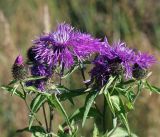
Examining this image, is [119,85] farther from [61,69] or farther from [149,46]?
[149,46]

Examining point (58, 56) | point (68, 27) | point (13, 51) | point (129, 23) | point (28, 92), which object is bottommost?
point (28, 92)

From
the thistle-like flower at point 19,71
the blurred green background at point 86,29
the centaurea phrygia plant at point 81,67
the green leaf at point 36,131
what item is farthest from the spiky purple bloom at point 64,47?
the blurred green background at point 86,29

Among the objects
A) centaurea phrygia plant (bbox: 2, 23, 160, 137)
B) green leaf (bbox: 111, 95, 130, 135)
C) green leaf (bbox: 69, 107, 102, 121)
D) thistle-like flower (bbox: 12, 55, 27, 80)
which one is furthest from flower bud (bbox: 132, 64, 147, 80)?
thistle-like flower (bbox: 12, 55, 27, 80)

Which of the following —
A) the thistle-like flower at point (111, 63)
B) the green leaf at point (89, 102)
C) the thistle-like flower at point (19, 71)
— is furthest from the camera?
the thistle-like flower at point (19, 71)

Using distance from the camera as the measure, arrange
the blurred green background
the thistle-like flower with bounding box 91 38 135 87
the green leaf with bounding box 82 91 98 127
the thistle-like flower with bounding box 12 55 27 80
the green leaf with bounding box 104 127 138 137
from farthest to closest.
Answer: the blurred green background → the green leaf with bounding box 104 127 138 137 → the thistle-like flower with bounding box 12 55 27 80 → the thistle-like flower with bounding box 91 38 135 87 → the green leaf with bounding box 82 91 98 127

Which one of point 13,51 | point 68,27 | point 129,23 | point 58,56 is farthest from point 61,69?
point 129,23

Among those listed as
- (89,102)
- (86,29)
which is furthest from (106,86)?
(86,29)

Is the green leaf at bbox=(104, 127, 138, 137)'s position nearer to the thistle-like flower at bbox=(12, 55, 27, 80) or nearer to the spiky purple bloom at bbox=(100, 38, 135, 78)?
the spiky purple bloom at bbox=(100, 38, 135, 78)

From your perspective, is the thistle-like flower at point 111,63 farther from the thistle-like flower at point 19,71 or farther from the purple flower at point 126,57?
the thistle-like flower at point 19,71
